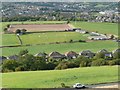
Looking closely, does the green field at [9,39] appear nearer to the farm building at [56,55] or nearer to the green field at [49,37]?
the green field at [49,37]

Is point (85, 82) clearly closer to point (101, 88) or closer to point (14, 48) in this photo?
point (101, 88)

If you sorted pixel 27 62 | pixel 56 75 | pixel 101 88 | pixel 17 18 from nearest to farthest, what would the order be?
pixel 101 88 → pixel 56 75 → pixel 27 62 → pixel 17 18

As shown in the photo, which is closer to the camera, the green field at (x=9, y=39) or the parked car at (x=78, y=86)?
the parked car at (x=78, y=86)

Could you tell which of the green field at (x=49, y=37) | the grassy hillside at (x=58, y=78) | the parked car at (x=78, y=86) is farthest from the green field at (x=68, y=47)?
the parked car at (x=78, y=86)

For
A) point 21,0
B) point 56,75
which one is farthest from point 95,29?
point 21,0

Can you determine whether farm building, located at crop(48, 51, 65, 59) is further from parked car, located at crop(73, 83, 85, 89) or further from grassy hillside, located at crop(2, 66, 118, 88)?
parked car, located at crop(73, 83, 85, 89)

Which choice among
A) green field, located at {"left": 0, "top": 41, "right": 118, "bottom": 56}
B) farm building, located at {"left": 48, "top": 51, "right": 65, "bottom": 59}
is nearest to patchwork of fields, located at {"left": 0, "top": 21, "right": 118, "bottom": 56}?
green field, located at {"left": 0, "top": 41, "right": 118, "bottom": 56}
